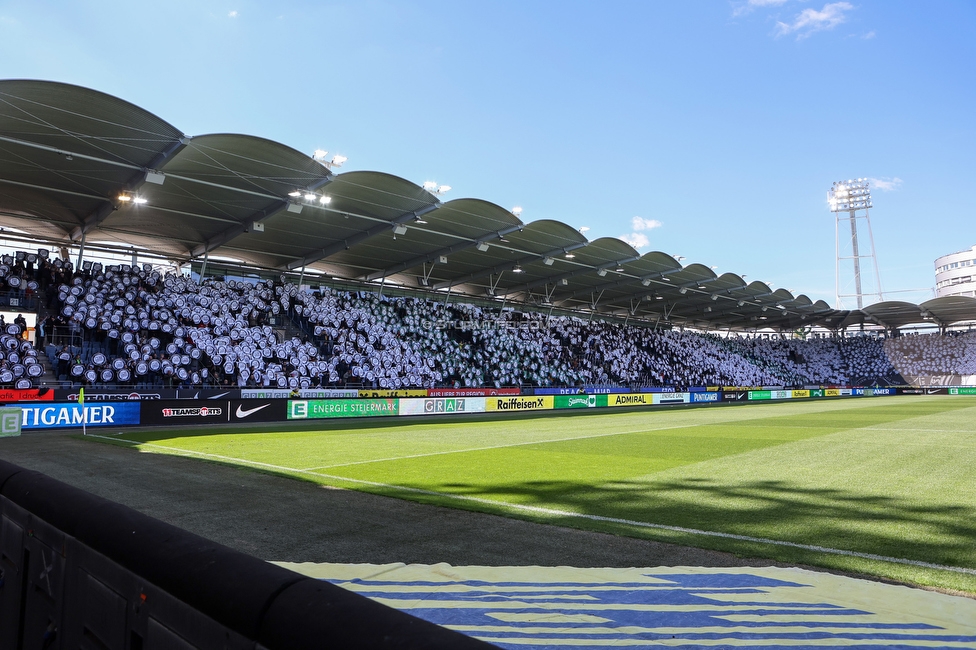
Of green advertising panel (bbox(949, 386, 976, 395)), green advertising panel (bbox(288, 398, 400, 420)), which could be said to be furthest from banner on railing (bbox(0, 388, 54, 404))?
green advertising panel (bbox(949, 386, 976, 395))

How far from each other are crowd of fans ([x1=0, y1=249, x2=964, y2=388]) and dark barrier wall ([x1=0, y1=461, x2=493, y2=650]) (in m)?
23.1

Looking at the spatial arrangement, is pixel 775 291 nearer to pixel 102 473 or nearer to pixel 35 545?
pixel 102 473

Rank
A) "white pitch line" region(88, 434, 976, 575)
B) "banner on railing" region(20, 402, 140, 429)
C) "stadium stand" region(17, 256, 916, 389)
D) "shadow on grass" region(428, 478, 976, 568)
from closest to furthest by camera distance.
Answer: "white pitch line" region(88, 434, 976, 575) → "shadow on grass" region(428, 478, 976, 568) → "banner on railing" region(20, 402, 140, 429) → "stadium stand" region(17, 256, 916, 389)

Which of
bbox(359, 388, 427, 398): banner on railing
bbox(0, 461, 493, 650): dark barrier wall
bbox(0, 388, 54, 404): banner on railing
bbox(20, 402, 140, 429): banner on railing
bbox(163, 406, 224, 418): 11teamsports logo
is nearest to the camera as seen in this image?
bbox(0, 461, 493, 650): dark barrier wall

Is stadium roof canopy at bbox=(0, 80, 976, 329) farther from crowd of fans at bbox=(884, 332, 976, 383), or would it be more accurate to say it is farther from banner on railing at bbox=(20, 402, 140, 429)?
crowd of fans at bbox=(884, 332, 976, 383)

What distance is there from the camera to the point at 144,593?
2535 millimetres

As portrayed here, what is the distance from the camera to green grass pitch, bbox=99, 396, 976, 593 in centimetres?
685

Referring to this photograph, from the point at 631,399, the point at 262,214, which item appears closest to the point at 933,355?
the point at 631,399

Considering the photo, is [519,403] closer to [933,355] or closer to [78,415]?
[78,415]

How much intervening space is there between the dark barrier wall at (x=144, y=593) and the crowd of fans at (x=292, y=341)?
23.1 m

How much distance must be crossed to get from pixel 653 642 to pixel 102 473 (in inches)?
433

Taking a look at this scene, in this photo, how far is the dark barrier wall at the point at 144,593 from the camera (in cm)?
175

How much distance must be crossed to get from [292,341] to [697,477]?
2570 cm

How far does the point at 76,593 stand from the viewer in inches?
121
